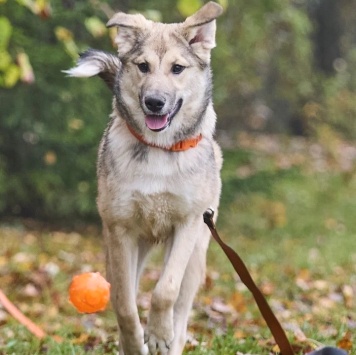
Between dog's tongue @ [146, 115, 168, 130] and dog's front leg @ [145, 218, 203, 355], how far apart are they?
542mm

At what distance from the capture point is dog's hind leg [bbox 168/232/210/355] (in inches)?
175

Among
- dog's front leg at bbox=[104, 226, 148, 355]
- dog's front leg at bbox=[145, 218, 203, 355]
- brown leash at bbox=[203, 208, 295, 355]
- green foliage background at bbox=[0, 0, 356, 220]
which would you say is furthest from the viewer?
green foliage background at bbox=[0, 0, 356, 220]

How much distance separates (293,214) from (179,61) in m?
9.37

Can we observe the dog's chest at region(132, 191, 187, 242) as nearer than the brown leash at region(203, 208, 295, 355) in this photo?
No

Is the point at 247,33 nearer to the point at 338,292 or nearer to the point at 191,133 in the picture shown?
the point at 338,292

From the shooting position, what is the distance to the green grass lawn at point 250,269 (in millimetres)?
5211

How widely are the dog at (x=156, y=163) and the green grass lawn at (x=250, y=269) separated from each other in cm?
76

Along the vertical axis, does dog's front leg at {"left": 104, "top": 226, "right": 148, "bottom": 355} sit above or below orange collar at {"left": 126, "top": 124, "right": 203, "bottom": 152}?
below

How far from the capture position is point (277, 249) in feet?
34.4

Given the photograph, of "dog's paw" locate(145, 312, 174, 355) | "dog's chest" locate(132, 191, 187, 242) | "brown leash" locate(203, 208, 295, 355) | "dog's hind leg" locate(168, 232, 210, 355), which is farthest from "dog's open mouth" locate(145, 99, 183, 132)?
"dog's paw" locate(145, 312, 174, 355)

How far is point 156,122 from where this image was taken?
409 centimetres

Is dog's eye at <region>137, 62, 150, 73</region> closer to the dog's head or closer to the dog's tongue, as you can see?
the dog's head

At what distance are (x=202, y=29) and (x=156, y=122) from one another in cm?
60

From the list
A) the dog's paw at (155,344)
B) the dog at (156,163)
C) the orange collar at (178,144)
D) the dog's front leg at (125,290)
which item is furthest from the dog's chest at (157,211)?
the dog's paw at (155,344)
